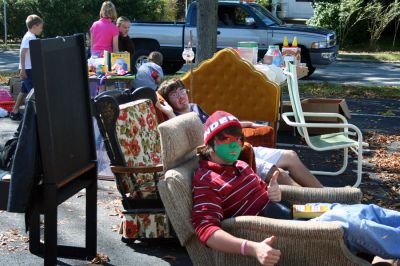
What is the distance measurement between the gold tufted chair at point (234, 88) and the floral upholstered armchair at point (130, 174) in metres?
2.93

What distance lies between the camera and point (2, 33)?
30.0 meters

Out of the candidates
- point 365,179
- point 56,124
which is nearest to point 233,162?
point 56,124

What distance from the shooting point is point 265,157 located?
5812 mm

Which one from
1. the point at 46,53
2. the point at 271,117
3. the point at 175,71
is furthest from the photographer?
the point at 175,71

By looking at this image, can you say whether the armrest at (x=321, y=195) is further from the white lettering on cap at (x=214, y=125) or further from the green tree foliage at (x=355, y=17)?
the green tree foliage at (x=355, y=17)

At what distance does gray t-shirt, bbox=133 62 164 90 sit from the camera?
8.99 metres

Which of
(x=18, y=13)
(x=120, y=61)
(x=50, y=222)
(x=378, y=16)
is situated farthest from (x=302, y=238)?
(x=18, y=13)

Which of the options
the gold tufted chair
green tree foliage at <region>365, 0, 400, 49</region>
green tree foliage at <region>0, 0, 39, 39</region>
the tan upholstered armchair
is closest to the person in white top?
the gold tufted chair

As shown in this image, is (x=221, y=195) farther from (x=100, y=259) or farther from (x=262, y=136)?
(x=262, y=136)

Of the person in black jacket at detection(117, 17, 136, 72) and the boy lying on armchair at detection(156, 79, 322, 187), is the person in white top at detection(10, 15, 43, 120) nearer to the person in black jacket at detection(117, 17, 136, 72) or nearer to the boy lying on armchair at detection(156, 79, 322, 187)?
the person in black jacket at detection(117, 17, 136, 72)

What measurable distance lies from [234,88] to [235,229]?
15.4ft

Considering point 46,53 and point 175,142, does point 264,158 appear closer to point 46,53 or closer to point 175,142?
point 175,142

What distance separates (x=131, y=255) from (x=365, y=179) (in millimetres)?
3398

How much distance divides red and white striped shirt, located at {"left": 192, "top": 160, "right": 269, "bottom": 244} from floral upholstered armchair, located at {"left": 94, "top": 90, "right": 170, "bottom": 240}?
1.16 m
